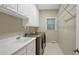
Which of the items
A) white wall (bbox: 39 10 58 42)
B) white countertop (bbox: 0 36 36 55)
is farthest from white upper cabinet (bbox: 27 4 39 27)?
white countertop (bbox: 0 36 36 55)

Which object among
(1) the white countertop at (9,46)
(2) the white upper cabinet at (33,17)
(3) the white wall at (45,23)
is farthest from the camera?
(2) the white upper cabinet at (33,17)

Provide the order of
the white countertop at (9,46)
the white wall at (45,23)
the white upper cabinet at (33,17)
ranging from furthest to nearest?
the white upper cabinet at (33,17) → the white wall at (45,23) → the white countertop at (9,46)

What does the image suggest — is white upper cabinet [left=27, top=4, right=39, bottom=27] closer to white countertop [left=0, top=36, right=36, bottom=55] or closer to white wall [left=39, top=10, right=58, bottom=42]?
white wall [left=39, top=10, right=58, bottom=42]

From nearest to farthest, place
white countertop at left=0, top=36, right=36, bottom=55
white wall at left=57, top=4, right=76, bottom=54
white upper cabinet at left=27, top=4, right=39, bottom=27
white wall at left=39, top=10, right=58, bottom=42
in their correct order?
white countertop at left=0, top=36, right=36, bottom=55 → white wall at left=57, top=4, right=76, bottom=54 → white wall at left=39, top=10, right=58, bottom=42 → white upper cabinet at left=27, top=4, right=39, bottom=27

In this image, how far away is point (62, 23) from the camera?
3.18 m

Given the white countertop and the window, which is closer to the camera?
the white countertop

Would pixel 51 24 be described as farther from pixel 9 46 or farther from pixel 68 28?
pixel 9 46

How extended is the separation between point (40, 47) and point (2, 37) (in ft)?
4.43

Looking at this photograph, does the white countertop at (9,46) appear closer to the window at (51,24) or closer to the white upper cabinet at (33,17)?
the window at (51,24)

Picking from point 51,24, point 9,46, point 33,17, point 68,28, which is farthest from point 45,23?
point 9,46

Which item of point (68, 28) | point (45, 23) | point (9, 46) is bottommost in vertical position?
point (9, 46)

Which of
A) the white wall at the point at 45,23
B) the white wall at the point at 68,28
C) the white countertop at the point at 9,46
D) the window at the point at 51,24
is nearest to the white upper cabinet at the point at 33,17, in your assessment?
the white wall at the point at 45,23
